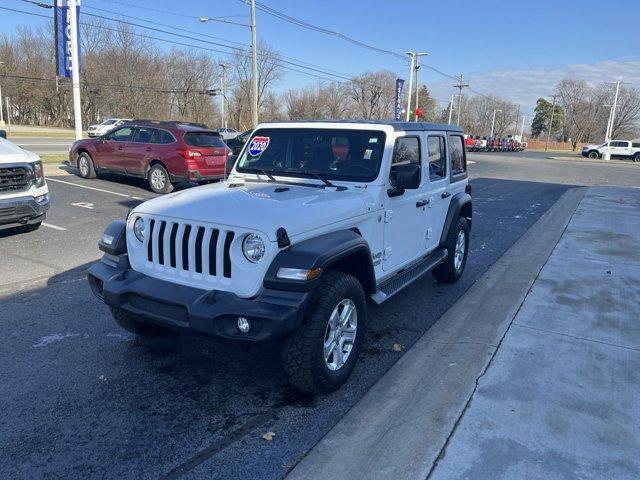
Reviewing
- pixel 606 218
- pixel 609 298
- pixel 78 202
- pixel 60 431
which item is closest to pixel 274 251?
pixel 60 431

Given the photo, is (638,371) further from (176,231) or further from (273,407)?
(176,231)

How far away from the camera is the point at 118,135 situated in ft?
42.9

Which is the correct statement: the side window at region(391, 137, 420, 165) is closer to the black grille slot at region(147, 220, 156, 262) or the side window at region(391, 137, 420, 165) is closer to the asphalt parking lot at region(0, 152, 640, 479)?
the asphalt parking lot at region(0, 152, 640, 479)

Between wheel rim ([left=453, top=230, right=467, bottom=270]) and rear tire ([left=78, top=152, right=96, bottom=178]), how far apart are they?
10954 mm

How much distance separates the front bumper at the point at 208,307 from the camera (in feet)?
9.40

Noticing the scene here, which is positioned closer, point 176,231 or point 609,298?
point 176,231

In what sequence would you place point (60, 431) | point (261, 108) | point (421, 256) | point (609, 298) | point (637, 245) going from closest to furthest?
point (60, 431), point (421, 256), point (609, 298), point (637, 245), point (261, 108)

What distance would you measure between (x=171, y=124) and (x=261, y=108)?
64.8m

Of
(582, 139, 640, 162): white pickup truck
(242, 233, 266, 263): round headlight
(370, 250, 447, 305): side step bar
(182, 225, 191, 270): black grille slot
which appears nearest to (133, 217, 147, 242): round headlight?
(182, 225, 191, 270): black grille slot

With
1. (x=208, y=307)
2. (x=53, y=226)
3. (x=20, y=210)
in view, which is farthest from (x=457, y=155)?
(x=53, y=226)

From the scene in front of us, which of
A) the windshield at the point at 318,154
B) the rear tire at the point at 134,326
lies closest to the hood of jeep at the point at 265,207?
the windshield at the point at 318,154

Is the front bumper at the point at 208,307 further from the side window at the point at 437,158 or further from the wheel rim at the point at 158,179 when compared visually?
the wheel rim at the point at 158,179

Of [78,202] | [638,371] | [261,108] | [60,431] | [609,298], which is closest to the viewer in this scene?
[60,431]

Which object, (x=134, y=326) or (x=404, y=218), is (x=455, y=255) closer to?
(x=404, y=218)
